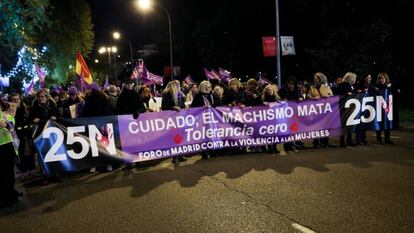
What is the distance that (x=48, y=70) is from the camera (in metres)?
35.1

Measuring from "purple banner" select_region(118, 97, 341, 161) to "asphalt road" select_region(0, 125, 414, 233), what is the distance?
1.49ft

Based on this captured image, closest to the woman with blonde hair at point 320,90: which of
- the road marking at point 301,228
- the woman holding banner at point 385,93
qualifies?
the woman holding banner at point 385,93

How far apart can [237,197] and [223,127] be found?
3605mm

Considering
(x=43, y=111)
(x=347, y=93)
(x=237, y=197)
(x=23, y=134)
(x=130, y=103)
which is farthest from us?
(x=347, y=93)

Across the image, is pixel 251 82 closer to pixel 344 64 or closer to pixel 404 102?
pixel 344 64

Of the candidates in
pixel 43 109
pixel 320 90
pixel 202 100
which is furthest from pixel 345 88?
pixel 43 109

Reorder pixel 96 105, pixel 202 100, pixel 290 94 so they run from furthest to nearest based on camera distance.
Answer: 1. pixel 290 94
2. pixel 202 100
3. pixel 96 105

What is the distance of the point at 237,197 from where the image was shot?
702cm

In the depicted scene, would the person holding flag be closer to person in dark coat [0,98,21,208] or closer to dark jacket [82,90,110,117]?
dark jacket [82,90,110,117]

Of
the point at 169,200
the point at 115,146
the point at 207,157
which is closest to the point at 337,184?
the point at 169,200

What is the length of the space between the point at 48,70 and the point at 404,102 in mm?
25029

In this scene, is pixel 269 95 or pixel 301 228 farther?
pixel 269 95

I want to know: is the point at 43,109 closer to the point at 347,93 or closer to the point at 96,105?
the point at 96,105

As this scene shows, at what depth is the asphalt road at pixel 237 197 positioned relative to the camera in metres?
5.78
